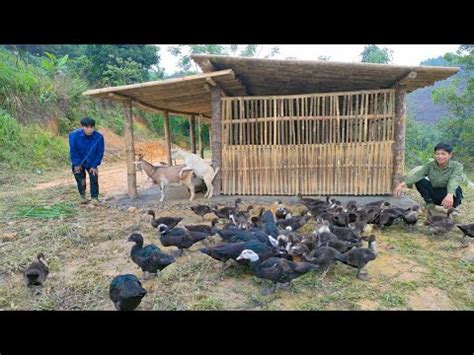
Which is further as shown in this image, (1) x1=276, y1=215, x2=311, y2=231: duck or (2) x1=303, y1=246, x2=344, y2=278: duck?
(1) x1=276, y1=215, x2=311, y2=231: duck

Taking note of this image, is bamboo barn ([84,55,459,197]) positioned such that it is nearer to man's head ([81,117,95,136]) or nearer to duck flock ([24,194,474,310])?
man's head ([81,117,95,136])

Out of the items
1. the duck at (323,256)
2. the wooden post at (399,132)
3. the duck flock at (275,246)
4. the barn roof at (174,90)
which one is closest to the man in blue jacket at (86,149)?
the barn roof at (174,90)

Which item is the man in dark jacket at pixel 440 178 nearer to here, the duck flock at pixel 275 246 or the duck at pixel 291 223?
the duck flock at pixel 275 246

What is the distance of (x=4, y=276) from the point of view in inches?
199

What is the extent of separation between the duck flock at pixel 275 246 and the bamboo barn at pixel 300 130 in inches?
98.4

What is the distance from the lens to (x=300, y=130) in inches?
383

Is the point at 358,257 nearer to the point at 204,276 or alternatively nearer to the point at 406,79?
the point at 204,276

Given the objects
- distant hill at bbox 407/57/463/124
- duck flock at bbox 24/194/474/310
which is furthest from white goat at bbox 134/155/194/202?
distant hill at bbox 407/57/463/124

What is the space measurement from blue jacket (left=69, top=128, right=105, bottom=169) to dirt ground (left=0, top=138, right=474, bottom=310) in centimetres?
167

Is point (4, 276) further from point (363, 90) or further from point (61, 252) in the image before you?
point (363, 90)

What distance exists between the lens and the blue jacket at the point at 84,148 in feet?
28.6

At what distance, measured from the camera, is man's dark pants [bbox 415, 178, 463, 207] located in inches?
299

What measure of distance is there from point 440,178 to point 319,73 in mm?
3681

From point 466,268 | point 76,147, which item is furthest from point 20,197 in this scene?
point 466,268
